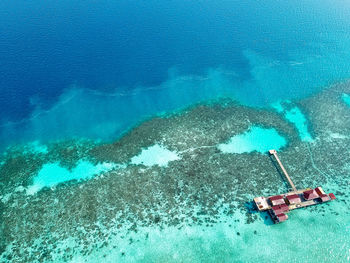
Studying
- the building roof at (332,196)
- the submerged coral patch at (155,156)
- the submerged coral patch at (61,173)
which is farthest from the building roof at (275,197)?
the submerged coral patch at (61,173)

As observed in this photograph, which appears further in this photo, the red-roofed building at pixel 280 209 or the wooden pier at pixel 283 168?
the wooden pier at pixel 283 168

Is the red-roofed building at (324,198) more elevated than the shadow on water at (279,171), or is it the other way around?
the shadow on water at (279,171)

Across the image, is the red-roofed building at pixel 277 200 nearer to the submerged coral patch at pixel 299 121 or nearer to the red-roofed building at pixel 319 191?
the red-roofed building at pixel 319 191

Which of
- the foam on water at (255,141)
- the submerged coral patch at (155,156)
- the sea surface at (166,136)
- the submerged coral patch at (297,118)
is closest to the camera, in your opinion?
the sea surface at (166,136)

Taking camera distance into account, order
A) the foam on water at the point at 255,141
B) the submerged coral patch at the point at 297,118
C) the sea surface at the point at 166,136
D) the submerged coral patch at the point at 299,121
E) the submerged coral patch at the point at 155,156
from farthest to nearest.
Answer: the submerged coral patch at the point at 297,118
the submerged coral patch at the point at 299,121
the foam on water at the point at 255,141
the submerged coral patch at the point at 155,156
the sea surface at the point at 166,136

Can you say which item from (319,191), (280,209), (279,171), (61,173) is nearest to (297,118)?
(279,171)

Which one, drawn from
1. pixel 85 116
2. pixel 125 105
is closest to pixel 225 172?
pixel 125 105

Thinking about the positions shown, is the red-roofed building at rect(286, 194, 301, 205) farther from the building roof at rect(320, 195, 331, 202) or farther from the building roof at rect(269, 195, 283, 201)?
the building roof at rect(320, 195, 331, 202)

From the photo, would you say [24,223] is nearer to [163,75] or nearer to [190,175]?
[190,175]
